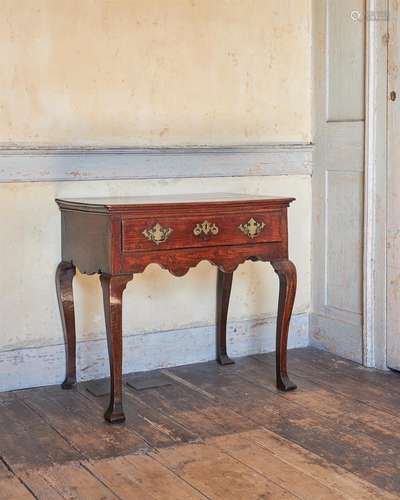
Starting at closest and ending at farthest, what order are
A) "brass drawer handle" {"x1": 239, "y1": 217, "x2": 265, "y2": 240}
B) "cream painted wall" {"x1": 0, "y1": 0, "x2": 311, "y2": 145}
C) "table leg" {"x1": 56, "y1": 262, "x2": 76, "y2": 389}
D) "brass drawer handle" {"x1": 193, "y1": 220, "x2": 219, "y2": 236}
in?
1. "brass drawer handle" {"x1": 193, "y1": 220, "x2": 219, "y2": 236}
2. "brass drawer handle" {"x1": 239, "y1": 217, "x2": 265, "y2": 240}
3. "cream painted wall" {"x1": 0, "y1": 0, "x2": 311, "y2": 145}
4. "table leg" {"x1": 56, "y1": 262, "x2": 76, "y2": 389}

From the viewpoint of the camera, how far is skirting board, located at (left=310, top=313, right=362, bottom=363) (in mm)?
4449

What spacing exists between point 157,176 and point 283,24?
1090 millimetres

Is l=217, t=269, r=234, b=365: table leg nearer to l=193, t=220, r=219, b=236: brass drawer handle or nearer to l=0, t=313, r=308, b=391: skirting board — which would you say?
l=0, t=313, r=308, b=391: skirting board

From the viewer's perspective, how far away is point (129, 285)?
4230 millimetres

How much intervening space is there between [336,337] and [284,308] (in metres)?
0.75

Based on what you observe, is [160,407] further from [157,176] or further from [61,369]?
[157,176]

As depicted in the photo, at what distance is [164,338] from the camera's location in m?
4.33

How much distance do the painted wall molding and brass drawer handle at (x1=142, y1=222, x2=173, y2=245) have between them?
2.22ft

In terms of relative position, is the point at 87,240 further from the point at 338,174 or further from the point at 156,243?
the point at 338,174

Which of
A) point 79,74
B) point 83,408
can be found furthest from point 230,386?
point 79,74

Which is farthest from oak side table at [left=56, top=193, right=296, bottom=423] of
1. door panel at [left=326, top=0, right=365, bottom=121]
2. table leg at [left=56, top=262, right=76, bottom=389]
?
door panel at [left=326, top=0, right=365, bottom=121]

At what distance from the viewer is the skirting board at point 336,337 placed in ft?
14.6

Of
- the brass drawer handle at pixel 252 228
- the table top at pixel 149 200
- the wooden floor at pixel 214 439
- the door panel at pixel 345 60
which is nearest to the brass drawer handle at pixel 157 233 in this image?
the table top at pixel 149 200

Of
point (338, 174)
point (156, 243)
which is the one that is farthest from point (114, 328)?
point (338, 174)
